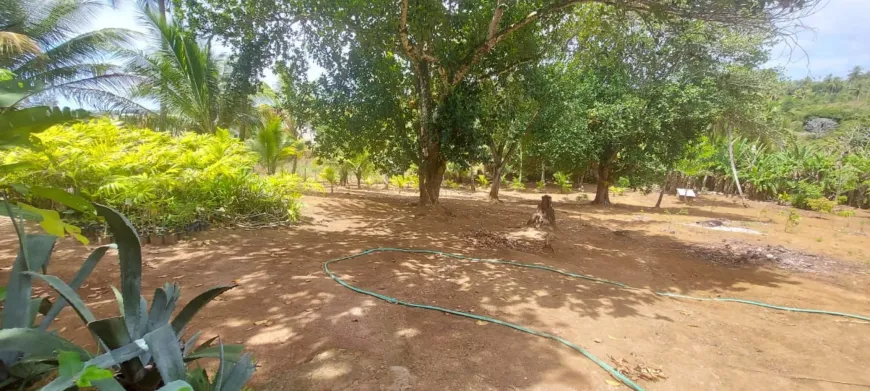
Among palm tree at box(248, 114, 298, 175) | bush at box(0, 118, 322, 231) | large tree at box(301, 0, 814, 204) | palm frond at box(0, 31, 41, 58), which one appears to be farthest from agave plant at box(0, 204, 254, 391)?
palm tree at box(248, 114, 298, 175)

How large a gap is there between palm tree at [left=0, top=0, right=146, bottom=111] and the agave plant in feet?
41.3

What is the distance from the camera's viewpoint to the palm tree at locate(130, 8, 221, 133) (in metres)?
11.1

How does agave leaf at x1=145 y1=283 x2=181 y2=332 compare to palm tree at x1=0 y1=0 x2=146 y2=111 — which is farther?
palm tree at x1=0 y1=0 x2=146 y2=111

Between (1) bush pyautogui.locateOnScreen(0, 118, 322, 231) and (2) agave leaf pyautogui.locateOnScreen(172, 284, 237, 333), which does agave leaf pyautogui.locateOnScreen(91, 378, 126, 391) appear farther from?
(1) bush pyautogui.locateOnScreen(0, 118, 322, 231)

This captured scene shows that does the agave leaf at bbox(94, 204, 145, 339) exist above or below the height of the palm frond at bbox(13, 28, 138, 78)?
below

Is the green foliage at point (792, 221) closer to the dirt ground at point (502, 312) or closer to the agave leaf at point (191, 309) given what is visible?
the dirt ground at point (502, 312)

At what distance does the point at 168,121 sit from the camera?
13125 millimetres

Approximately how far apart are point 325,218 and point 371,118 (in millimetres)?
2933

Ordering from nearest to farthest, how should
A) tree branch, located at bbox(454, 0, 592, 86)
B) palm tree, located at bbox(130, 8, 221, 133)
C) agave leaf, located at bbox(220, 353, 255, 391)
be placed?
agave leaf, located at bbox(220, 353, 255, 391) → tree branch, located at bbox(454, 0, 592, 86) → palm tree, located at bbox(130, 8, 221, 133)

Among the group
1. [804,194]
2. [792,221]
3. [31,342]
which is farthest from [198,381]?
[804,194]

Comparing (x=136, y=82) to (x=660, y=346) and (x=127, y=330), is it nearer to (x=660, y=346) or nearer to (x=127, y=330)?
(x=127, y=330)

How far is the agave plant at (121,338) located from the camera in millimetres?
1269

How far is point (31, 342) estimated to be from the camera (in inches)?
49.4

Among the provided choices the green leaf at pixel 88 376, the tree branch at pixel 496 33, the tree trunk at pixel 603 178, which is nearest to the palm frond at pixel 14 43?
the tree branch at pixel 496 33
